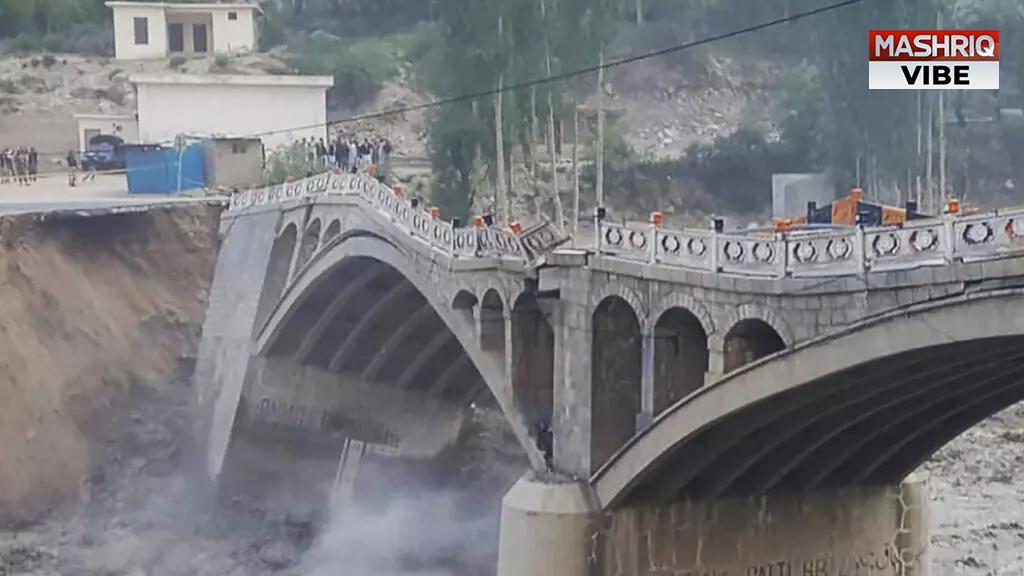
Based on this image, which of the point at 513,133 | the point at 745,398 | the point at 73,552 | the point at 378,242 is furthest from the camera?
the point at 513,133

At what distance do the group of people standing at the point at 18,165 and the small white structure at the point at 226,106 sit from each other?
13.7ft

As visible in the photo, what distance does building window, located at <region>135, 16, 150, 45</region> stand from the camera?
68.4 metres

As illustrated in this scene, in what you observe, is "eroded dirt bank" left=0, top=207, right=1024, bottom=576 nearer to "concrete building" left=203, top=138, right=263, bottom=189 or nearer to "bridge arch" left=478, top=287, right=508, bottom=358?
"concrete building" left=203, top=138, right=263, bottom=189

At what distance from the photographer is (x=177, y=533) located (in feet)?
118

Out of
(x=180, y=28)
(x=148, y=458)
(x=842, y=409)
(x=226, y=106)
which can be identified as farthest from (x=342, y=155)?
(x=842, y=409)

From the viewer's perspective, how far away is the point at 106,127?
60688 millimetres

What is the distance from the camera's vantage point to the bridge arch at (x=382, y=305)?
2865 cm

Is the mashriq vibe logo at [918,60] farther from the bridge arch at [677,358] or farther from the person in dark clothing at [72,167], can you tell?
the person in dark clothing at [72,167]

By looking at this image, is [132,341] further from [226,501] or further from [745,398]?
[745,398]

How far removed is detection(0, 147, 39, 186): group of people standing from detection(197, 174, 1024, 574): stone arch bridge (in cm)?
2459

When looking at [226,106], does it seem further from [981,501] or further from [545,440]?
[545,440]

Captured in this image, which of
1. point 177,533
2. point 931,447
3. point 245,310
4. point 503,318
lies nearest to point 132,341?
point 245,310

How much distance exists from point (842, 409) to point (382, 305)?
16614mm

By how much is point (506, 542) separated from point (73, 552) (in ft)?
53.3
